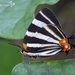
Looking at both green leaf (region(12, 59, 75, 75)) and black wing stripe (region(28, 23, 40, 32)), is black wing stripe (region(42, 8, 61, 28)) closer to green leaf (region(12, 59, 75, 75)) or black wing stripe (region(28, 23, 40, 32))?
black wing stripe (region(28, 23, 40, 32))

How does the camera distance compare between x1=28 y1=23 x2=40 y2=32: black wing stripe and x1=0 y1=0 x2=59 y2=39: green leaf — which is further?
x1=0 y1=0 x2=59 y2=39: green leaf

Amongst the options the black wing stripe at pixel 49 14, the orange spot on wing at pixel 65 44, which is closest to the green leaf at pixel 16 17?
the black wing stripe at pixel 49 14

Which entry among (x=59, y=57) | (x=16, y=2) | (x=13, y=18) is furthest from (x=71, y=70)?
(x=59, y=57)

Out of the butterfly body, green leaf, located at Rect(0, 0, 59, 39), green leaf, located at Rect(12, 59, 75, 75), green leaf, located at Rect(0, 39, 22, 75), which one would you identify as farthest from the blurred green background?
green leaf, located at Rect(12, 59, 75, 75)

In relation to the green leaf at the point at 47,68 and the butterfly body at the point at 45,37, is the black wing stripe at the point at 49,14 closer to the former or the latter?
the butterfly body at the point at 45,37

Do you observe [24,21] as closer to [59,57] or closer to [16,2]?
[16,2]

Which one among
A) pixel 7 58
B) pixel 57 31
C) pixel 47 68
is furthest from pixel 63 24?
→ pixel 47 68

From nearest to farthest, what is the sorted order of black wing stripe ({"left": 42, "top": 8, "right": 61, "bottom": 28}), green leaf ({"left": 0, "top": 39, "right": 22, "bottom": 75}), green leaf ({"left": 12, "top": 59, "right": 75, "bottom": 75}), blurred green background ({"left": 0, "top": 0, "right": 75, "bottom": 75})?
green leaf ({"left": 12, "top": 59, "right": 75, "bottom": 75}) < black wing stripe ({"left": 42, "top": 8, "right": 61, "bottom": 28}) < green leaf ({"left": 0, "top": 39, "right": 22, "bottom": 75}) < blurred green background ({"left": 0, "top": 0, "right": 75, "bottom": 75})
